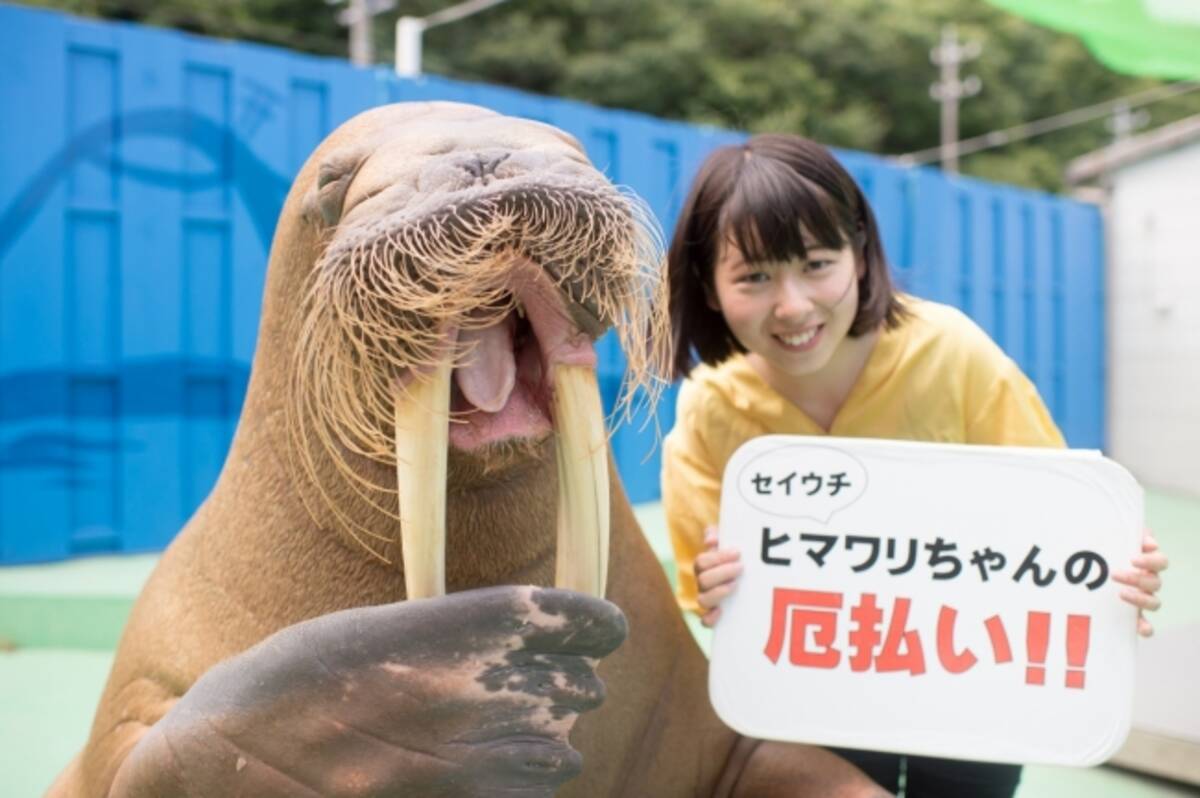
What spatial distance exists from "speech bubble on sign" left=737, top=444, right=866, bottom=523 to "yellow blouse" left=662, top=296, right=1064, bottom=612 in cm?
40

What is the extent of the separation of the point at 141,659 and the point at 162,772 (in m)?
0.43

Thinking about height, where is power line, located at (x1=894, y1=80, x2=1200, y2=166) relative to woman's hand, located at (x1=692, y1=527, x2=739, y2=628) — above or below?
above

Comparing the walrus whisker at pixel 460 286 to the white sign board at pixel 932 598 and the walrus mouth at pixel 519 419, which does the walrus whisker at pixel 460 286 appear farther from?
the white sign board at pixel 932 598

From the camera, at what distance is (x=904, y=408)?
245cm

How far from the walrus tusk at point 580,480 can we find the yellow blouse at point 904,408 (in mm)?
1088

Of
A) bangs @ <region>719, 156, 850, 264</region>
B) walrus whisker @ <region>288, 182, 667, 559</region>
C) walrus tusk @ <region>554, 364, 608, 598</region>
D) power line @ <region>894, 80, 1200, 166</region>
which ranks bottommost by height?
walrus tusk @ <region>554, 364, 608, 598</region>

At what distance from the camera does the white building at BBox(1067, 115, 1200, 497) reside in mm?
11328

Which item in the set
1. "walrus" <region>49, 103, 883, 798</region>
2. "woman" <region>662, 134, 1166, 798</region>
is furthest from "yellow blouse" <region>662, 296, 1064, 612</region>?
"walrus" <region>49, 103, 883, 798</region>

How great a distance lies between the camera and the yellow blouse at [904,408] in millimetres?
2438

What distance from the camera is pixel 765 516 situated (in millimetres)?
2021

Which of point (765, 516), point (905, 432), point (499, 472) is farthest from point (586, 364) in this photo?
point (905, 432)

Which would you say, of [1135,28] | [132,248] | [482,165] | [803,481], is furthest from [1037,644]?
[132,248]

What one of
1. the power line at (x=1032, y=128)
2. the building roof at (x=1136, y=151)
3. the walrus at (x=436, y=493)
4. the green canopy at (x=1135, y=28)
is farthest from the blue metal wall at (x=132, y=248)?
the power line at (x=1032, y=128)

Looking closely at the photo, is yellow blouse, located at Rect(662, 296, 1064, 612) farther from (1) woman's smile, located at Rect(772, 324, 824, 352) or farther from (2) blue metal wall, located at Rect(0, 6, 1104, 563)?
(2) blue metal wall, located at Rect(0, 6, 1104, 563)
